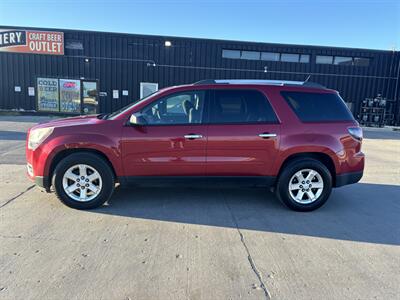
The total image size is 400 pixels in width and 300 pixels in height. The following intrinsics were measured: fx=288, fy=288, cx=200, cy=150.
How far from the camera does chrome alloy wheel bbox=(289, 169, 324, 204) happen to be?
439 centimetres

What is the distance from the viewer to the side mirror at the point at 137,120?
397 centimetres

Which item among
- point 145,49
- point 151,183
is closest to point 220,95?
point 151,183

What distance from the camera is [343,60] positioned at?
2089cm

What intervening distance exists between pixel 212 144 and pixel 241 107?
0.72 m

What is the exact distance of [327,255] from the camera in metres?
3.16

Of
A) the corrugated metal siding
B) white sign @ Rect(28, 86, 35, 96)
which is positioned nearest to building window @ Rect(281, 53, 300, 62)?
the corrugated metal siding

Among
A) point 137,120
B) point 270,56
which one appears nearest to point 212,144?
point 137,120

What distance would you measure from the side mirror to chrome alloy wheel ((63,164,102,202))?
0.88 meters

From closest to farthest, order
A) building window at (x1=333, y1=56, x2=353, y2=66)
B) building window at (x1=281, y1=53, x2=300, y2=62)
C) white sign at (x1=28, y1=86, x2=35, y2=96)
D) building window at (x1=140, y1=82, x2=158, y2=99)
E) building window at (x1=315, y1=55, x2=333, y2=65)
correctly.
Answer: white sign at (x1=28, y1=86, x2=35, y2=96) < building window at (x1=140, y1=82, x2=158, y2=99) < building window at (x1=281, y1=53, x2=300, y2=62) < building window at (x1=315, y1=55, x2=333, y2=65) < building window at (x1=333, y1=56, x2=353, y2=66)

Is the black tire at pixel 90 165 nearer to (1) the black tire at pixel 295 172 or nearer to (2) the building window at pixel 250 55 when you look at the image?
(1) the black tire at pixel 295 172

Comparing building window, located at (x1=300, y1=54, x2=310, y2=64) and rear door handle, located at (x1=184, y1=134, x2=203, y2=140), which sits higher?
building window, located at (x1=300, y1=54, x2=310, y2=64)

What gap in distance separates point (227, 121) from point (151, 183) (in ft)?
4.73

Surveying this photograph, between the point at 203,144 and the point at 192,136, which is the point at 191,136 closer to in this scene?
the point at 192,136

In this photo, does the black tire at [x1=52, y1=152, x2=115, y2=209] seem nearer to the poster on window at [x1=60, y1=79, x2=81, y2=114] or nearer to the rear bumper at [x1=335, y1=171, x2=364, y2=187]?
the rear bumper at [x1=335, y1=171, x2=364, y2=187]
